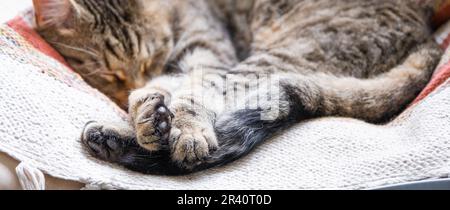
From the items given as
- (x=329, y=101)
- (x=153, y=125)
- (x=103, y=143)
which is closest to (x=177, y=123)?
(x=153, y=125)

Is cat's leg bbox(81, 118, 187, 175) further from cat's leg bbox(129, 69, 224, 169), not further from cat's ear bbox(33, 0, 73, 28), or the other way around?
cat's ear bbox(33, 0, 73, 28)

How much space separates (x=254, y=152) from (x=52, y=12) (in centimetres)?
72

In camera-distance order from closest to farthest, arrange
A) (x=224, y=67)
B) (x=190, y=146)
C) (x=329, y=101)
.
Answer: (x=190, y=146)
(x=329, y=101)
(x=224, y=67)

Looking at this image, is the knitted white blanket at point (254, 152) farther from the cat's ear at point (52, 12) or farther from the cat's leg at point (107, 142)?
the cat's ear at point (52, 12)

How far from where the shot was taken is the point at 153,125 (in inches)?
46.2

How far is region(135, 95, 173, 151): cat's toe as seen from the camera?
1157mm

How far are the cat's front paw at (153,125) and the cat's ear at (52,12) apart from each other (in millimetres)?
450

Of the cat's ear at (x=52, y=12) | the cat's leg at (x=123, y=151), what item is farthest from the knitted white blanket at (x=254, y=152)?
the cat's ear at (x=52, y=12)

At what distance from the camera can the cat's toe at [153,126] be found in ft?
3.80

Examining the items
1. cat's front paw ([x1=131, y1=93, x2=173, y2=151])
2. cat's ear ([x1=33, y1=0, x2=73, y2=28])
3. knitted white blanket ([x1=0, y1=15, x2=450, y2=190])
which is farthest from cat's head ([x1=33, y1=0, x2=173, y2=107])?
cat's front paw ([x1=131, y1=93, x2=173, y2=151])

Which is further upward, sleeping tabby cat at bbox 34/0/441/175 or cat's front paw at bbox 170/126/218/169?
sleeping tabby cat at bbox 34/0/441/175

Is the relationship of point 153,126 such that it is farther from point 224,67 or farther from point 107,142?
point 224,67
